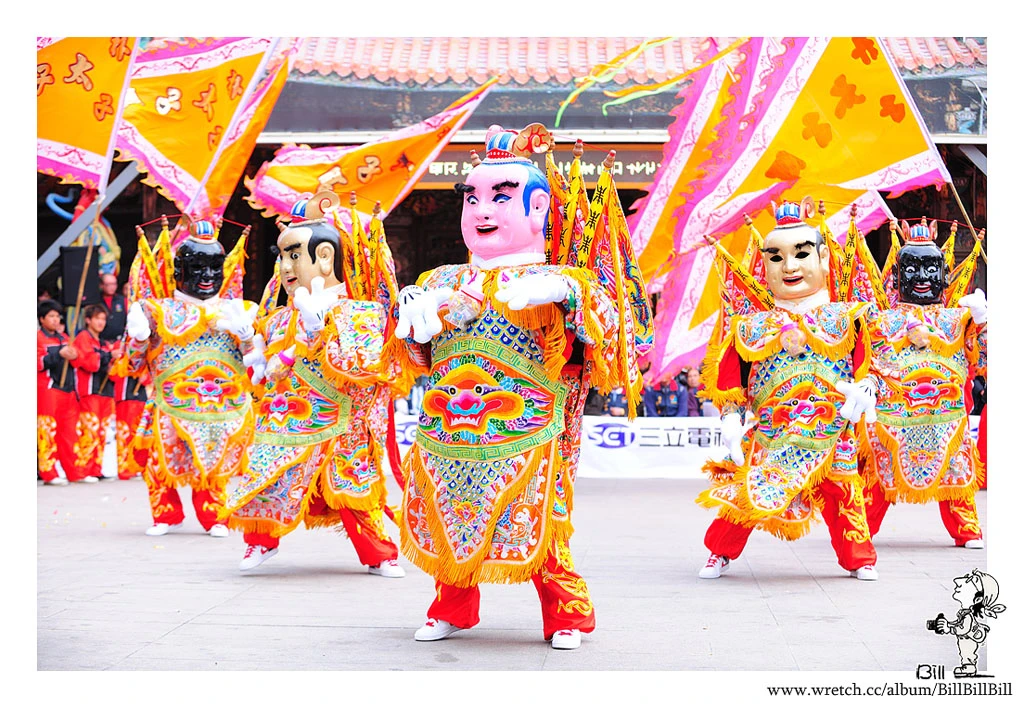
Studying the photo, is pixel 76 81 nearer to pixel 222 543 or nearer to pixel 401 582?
pixel 222 543

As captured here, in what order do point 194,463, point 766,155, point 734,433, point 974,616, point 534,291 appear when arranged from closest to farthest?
point 974,616 → point 534,291 → point 734,433 → point 194,463 → point 766,155

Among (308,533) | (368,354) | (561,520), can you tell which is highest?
(368,354)

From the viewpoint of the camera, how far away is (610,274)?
14.7 feet

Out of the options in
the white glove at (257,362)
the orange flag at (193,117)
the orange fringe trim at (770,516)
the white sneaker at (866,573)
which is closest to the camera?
the orange fringe trim at (770,516)

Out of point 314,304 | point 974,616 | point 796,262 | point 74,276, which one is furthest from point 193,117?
point 974,616

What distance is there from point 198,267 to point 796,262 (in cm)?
358

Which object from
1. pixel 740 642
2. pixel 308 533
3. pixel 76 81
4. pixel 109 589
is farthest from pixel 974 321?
pixel 76 81

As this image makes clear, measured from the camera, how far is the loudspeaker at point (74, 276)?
8.76 meters

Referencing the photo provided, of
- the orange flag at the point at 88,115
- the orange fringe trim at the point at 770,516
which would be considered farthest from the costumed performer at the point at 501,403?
the orange flag at the point at 88,115

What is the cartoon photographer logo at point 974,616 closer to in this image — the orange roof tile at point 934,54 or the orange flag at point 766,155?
the orange flag at point 766,155

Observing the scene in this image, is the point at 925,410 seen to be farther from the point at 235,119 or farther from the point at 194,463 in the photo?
the point at 235,119

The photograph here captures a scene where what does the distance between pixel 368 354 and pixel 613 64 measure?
5.72m

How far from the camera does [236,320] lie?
24.4 ft

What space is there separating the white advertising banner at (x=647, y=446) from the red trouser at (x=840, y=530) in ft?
14.9
